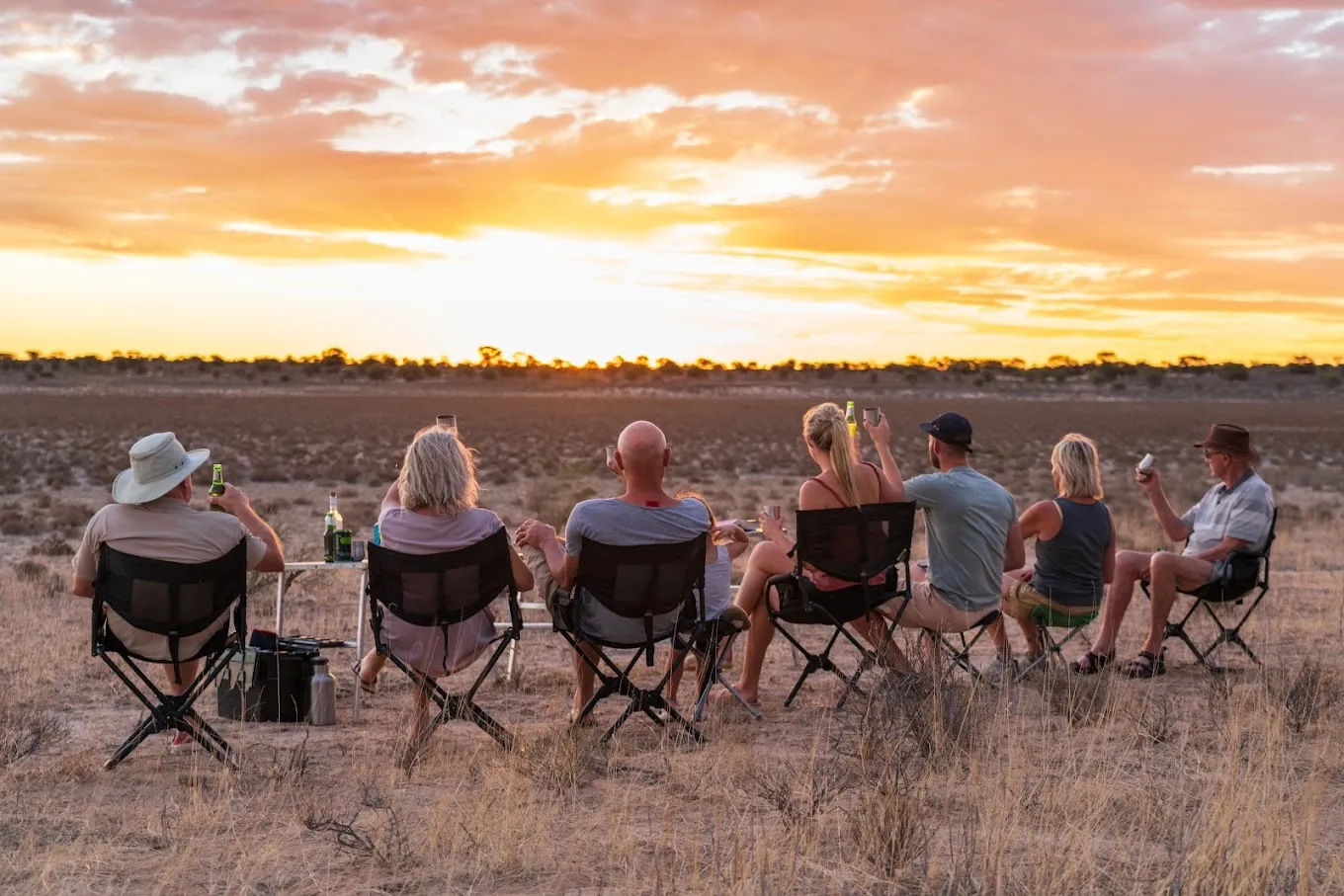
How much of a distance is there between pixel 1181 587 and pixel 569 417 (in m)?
50.0

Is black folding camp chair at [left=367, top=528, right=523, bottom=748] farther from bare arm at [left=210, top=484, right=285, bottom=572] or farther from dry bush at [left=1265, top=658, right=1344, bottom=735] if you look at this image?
dry bush at [left=1265, top=658, right=1344, bottom=735]

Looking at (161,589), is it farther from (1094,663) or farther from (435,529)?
(1094,663)

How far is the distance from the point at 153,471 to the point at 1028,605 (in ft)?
13.1

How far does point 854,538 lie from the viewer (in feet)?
19.5

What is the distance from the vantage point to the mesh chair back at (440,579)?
5246 mm

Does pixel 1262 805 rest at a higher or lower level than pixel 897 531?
lower

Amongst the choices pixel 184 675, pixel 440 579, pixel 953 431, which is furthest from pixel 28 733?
pixel 953 431

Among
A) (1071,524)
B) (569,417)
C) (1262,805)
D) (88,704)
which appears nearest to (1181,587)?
(1071,524)

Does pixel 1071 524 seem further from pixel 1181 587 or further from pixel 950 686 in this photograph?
pixel 950 686

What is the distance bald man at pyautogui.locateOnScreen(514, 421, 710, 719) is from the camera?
214 inches

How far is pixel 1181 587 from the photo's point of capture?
7016 millimetres

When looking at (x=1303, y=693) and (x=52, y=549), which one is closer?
(x=1303, y=693)

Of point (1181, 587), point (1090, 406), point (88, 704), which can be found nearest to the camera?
point (88, 704)

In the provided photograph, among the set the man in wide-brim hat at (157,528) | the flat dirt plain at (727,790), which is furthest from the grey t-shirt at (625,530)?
the man in wide-brim hat at (157,528)
